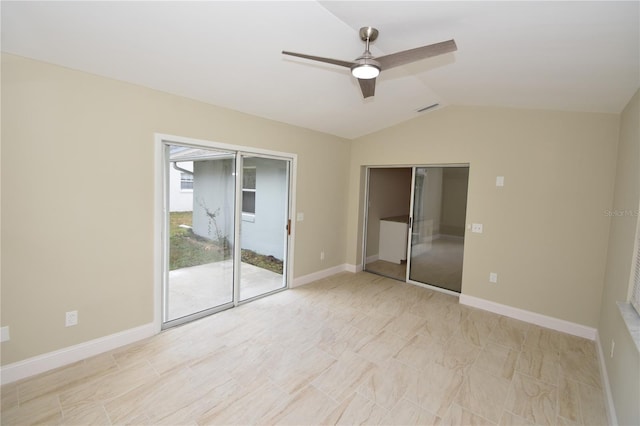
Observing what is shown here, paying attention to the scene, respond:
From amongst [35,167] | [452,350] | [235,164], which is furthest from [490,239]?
[35,167]

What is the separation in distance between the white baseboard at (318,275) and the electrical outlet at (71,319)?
8.74 ft

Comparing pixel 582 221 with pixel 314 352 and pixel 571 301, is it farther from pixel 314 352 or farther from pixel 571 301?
pixel 314 352

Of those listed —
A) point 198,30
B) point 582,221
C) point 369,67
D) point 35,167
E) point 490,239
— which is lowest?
point 490,239

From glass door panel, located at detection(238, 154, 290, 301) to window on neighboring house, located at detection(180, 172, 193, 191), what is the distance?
0.73m

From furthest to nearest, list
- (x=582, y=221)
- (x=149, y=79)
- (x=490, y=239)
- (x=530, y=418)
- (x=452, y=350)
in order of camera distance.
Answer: (x=490, y=239) < (x=582, y=221) < (x=452, y=350) < (x=149, y=79) < (x=530, y=418)

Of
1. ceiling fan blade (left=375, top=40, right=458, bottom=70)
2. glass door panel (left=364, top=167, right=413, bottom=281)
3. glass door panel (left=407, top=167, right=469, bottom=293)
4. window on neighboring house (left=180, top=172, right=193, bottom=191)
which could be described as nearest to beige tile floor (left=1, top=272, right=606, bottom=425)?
glass door panel (left=407, top=167, right=469, bottom=293)

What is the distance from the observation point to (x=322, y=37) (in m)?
2.41

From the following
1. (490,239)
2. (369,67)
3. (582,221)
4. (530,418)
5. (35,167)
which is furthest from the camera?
(490,239)

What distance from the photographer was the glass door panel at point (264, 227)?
4.16 metres

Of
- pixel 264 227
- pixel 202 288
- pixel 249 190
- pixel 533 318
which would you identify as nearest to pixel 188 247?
pixel 202 288

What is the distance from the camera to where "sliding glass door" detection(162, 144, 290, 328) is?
132 inches

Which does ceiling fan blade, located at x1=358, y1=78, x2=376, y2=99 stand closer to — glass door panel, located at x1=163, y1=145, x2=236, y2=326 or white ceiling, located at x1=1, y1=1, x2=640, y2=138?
white ceiling, located at x1=1, y1=1, x2=640, y2=138

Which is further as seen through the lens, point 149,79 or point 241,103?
point 241,103

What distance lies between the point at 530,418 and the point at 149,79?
4.20 metres
